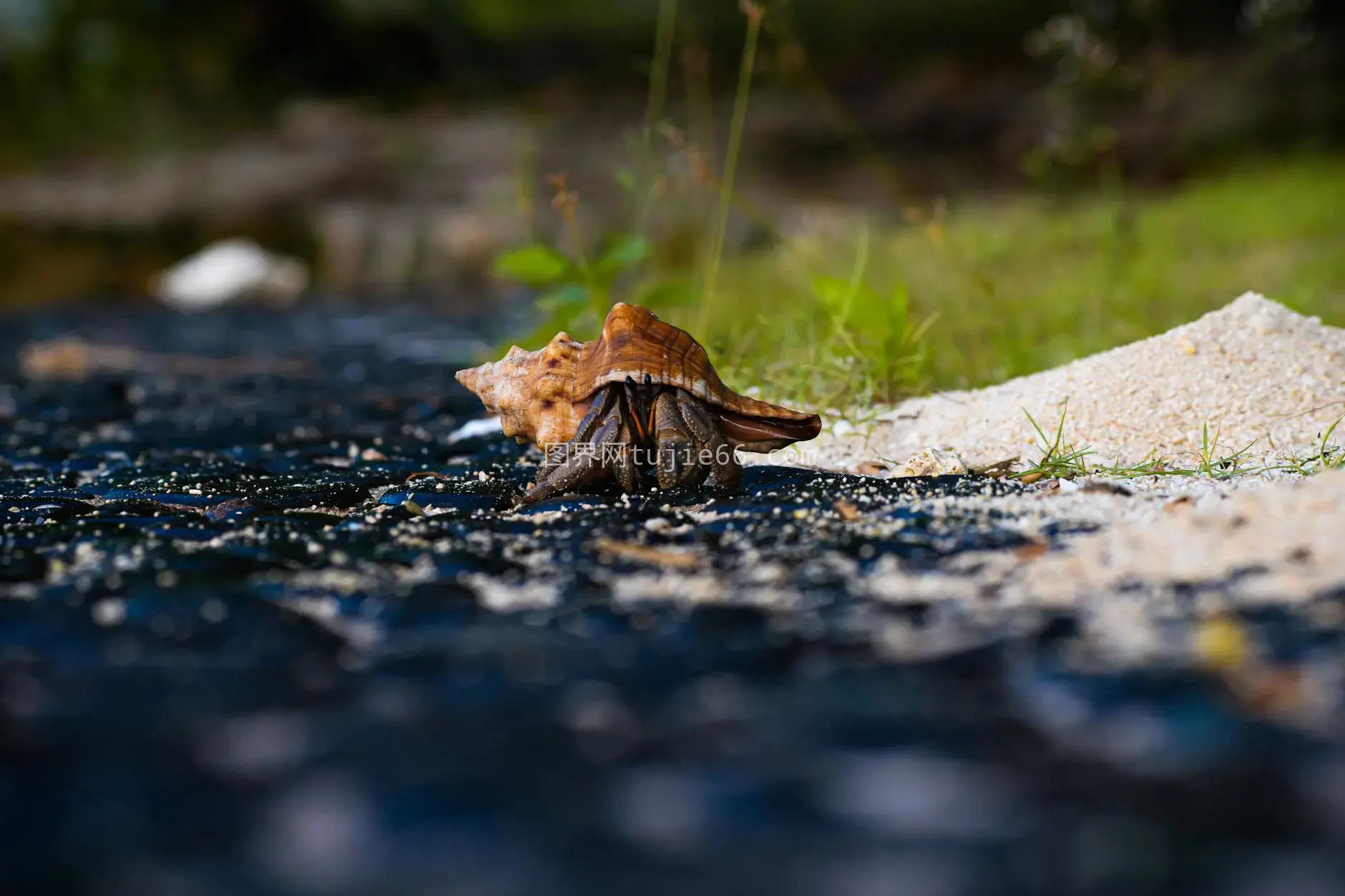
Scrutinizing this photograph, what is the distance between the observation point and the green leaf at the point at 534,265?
3.56 metres

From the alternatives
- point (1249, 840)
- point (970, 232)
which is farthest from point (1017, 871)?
point (970, 232)

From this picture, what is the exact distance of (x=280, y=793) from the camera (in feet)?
3.91

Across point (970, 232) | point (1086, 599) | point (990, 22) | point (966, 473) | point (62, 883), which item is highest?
point (990, 22)

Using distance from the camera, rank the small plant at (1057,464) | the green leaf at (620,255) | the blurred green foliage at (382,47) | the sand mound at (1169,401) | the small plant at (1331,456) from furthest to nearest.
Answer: the blurred green foliage at (382,47) → the green leaf at (620,255) → the sand mound at (1169,401) → the small plant at (1057,464) → the small plant at (1331,456)

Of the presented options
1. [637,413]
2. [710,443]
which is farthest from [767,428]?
[637,413]

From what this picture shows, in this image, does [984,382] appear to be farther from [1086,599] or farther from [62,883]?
[62,883]

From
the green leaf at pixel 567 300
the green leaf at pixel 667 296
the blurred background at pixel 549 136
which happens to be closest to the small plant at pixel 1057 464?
the green leaf at pixel 667 296

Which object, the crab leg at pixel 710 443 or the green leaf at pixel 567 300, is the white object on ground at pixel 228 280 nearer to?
the green leaf at pixel 567 300

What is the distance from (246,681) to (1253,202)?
29.4ft

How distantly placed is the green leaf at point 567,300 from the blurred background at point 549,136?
3255 millimetres

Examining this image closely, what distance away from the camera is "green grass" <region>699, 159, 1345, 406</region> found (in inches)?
141

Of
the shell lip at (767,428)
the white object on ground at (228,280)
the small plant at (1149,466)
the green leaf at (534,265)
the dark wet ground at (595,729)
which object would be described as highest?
the white object on ground at (228,280)

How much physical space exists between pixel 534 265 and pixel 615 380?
3.89ft

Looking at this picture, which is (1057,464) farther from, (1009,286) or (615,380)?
(1009,286)
